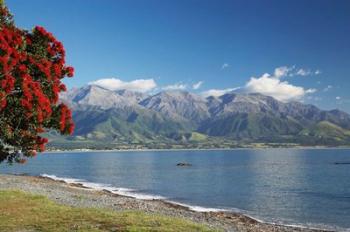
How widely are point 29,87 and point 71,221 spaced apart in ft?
45.4

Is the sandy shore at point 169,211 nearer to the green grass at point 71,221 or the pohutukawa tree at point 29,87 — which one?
the green grass at point 71,221

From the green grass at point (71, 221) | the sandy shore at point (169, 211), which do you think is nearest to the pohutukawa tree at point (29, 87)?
the green grass at point (71, 221)

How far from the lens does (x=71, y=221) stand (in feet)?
109

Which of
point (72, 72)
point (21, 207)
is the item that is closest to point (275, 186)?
point (21, 207)

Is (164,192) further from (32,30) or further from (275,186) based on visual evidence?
(32,30)

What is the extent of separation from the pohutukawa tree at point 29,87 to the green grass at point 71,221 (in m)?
6.27

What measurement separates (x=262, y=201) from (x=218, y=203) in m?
9.82

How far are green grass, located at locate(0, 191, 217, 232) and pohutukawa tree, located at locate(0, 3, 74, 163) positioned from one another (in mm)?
6269

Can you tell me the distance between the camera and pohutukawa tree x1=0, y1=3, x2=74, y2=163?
22.8 m

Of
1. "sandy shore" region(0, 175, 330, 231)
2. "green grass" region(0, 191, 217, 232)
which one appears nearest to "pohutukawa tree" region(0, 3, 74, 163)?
"green grass" region(0, 191, 217, 232)

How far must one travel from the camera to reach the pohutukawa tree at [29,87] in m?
22.8

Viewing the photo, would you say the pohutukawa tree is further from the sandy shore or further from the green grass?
the sandy shore

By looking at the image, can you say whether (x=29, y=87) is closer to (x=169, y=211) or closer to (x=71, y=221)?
(x=71, y=221)

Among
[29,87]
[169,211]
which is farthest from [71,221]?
[169,211]
